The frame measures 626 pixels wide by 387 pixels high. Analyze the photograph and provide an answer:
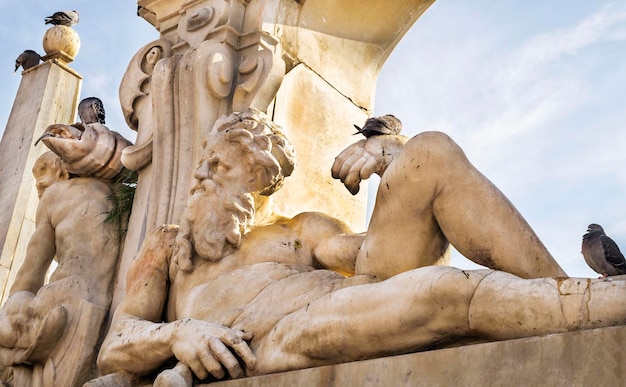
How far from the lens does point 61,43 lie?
9.26 m

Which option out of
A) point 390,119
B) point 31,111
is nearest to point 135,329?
point 390,119

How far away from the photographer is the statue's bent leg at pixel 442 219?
3840 millimetres

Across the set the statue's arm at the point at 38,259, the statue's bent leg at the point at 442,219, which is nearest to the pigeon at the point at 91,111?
the statue's arm at the point at 38,259

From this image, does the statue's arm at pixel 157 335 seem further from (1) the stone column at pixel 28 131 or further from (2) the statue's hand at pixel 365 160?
(1) the stone column at pixel 28 131

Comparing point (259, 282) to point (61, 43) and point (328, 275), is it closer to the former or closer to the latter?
point (328, 275)

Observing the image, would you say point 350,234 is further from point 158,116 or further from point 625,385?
point 625,385

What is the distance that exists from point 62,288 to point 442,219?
7.77 ft

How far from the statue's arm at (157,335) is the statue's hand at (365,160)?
88cm

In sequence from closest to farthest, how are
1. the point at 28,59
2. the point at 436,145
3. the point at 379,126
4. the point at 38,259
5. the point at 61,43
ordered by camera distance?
the point at 436,145 → the point at 379,126 → the point at 38,259 → the point at 61,43 → the point at 28,59

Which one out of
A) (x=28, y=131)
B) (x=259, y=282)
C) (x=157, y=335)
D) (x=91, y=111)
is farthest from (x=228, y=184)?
(x=28, y=131)

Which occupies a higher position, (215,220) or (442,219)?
(215,220)

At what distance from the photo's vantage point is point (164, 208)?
5422 millimetres

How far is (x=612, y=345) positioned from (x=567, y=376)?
0.52ft

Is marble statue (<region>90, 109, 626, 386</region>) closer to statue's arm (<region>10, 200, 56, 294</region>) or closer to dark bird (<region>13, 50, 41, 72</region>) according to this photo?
statue's arm (<region>10, 200, 56, 294</region>)
